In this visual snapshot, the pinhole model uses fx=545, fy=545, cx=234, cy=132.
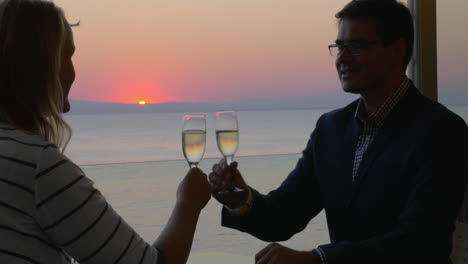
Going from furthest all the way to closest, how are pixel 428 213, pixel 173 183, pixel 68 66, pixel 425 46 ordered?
pixel 173 183
pixel 425 46
pixel 428 213
pixel 68 66

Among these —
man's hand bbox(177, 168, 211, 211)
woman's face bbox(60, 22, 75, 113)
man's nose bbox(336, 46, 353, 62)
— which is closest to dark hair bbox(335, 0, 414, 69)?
man's nose bbox(336, 46, 353, 62)

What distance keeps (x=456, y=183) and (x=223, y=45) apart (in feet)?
37.1

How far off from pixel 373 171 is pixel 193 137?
1.69 feet

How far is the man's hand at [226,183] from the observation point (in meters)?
1.49

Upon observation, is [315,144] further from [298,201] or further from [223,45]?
[223,45]

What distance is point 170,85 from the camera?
55.2 ft

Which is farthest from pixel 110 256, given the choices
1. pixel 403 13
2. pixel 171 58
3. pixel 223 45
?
pixel 171 58

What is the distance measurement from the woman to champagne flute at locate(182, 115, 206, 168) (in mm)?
369

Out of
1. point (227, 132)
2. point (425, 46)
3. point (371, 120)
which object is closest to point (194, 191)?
point (227, 132)

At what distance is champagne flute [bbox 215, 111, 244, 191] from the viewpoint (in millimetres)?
1465

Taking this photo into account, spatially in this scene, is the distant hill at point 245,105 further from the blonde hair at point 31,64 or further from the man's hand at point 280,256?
the blonde hair at point 31,64

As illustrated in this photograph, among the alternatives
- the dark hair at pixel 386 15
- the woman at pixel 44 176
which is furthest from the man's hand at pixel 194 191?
→ the dark hair at pixel 386 15

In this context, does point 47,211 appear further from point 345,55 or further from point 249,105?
point 249,105

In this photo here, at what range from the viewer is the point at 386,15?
5.49ft
